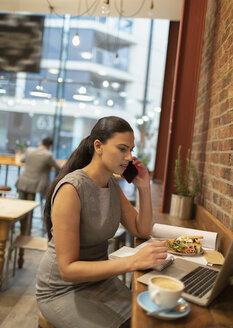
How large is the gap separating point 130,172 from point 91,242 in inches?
16.2

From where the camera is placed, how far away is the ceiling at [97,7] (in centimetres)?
542

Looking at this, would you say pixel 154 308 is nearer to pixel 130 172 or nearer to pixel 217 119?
pixel 130 172

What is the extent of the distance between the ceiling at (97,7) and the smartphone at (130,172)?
4215 millimetres

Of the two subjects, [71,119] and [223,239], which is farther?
[71,119]

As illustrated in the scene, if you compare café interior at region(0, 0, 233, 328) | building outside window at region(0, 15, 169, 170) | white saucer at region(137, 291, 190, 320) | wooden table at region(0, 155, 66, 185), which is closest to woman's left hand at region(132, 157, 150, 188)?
white saucer at region(137, 291, 190, 320)

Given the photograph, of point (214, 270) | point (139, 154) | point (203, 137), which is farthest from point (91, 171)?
point (139, 154)

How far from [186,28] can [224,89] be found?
1070mm

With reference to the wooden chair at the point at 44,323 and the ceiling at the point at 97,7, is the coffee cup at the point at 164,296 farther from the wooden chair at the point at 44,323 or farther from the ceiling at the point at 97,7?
the ceiling at the point at 97,7

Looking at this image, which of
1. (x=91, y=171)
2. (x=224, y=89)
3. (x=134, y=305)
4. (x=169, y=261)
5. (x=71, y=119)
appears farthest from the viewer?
(x=71, y=119)

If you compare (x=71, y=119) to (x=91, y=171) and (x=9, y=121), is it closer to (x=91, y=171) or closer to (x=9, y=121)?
(x=9, y=121)

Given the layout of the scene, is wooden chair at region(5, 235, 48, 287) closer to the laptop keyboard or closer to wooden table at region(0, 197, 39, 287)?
wooden table at region(0, 197, 39, 287)

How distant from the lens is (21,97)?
23.3 feet

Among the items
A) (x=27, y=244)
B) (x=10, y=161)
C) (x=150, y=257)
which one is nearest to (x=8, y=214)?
(x=27, y=244)

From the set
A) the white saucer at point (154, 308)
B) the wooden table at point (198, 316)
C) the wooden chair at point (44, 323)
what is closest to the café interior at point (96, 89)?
the wooden chair at point (44, 323)
